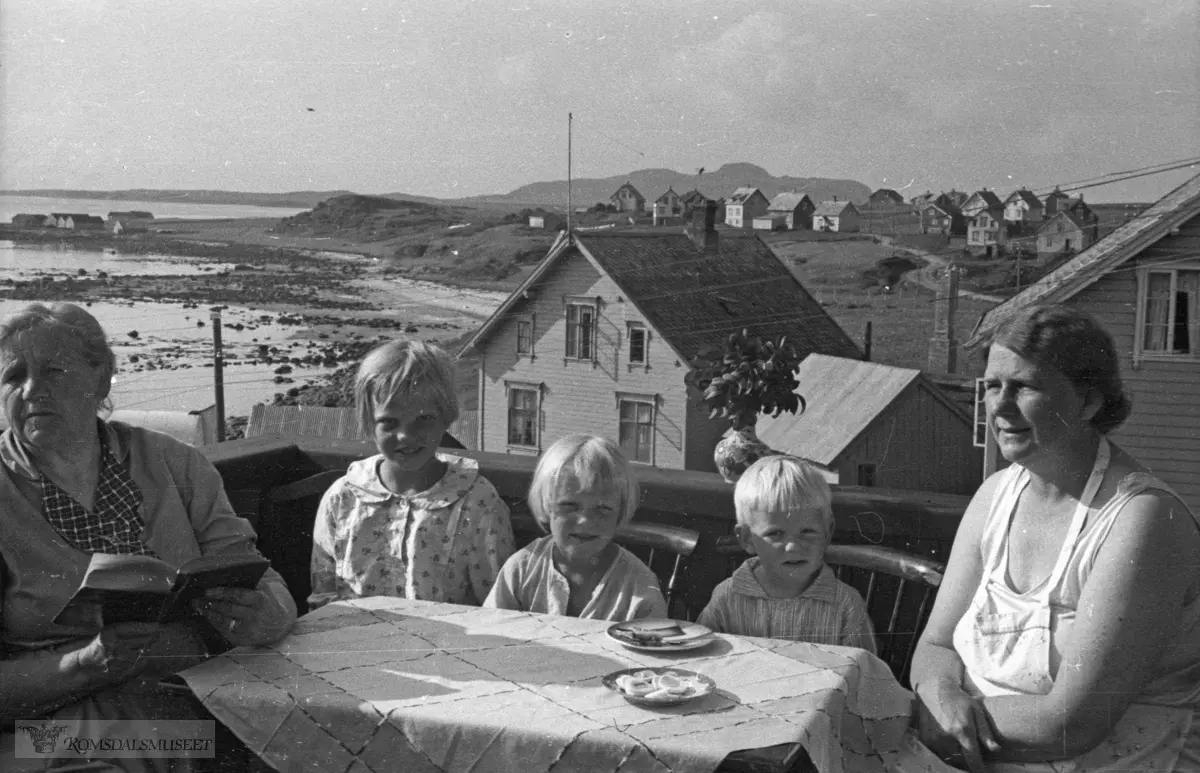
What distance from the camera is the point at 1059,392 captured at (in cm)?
184

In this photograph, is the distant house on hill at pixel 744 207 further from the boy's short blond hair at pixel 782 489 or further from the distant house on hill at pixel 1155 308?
the boy's short blond hair at pixel 782 489

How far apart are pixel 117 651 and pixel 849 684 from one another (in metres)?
1.24

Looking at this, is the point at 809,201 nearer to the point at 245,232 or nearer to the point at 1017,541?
the point at 1017,541

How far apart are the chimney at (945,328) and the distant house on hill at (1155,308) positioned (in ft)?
1.66

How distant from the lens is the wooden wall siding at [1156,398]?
2.15 meters

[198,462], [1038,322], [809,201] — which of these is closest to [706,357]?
[809,201]

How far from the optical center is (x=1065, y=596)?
5.85 feet

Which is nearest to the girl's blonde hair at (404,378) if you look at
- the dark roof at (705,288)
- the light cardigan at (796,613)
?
the dark roof at (705,288)

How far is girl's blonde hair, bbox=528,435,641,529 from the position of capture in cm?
205

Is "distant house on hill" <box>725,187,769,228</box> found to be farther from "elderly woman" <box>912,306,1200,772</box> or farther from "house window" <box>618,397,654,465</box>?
"elderly woman" <box>912,306,1200,772</box>

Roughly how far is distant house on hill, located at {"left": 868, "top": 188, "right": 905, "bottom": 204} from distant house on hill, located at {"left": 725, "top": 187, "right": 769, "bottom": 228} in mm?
296

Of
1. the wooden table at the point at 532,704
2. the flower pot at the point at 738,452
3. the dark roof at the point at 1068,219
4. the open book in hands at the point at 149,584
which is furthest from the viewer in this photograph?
the flower pot at the point at 738,452

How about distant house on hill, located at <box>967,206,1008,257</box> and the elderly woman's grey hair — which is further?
distant house on hill, located at <box>967,206,1008,257</box>

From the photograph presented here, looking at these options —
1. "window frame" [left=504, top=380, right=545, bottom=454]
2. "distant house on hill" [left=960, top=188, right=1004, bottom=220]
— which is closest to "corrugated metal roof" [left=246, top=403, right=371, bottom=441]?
"window frame" [left=504, top=380, right=545, bottom=454]
